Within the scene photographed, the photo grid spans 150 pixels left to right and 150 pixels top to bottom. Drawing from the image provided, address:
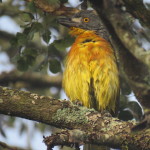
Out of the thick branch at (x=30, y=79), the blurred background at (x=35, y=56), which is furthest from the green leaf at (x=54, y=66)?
the thick branch at (x=30, y=79)

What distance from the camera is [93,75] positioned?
5387 mm

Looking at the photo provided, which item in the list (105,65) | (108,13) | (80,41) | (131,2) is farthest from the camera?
(80,41)

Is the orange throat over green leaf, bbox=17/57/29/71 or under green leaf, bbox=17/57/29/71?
over

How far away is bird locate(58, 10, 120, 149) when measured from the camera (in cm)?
541

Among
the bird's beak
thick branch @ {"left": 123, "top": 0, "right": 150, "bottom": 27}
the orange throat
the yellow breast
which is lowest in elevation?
the yellow breast

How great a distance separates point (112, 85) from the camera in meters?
5.50

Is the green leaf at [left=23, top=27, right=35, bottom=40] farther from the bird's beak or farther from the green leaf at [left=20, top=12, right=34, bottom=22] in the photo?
the bird's beak

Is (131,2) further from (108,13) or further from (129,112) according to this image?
(129,112)

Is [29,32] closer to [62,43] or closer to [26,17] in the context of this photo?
[26,17]

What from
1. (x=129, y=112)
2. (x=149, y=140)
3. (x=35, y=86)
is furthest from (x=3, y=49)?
(x=149, y=140)

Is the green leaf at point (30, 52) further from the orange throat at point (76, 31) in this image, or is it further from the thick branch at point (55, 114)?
the orange throat at point (76, 31)

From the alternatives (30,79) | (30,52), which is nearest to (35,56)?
(30,52)

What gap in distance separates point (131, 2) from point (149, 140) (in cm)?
137

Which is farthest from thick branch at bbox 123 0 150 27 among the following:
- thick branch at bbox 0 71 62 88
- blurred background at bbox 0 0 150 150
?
thick branch at bbox 0 71 62 88
